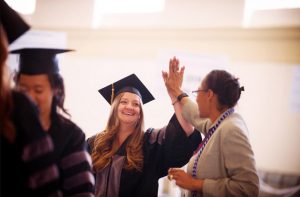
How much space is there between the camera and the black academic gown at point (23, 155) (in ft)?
3.51

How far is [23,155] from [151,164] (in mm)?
712

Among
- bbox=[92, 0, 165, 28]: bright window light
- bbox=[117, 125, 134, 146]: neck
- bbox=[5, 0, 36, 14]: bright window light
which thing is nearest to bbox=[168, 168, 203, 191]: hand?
bbox=[117, 125, 134, 146]: neck

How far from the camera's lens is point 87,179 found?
4.68 feet

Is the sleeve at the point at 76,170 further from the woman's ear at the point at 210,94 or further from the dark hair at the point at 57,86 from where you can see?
the woman's ear at the point at 210,94

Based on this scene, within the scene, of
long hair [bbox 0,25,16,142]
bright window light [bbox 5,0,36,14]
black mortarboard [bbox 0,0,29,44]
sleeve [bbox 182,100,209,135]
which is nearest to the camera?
long hair [bbox 0,25,16,142]

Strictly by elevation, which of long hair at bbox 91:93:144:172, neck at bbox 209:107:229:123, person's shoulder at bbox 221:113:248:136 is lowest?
long hair at bbox 91:93:144:172

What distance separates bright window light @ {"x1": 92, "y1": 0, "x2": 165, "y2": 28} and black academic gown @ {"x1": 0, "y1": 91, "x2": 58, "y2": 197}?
865 millimetres

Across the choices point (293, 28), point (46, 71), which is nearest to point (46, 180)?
point (46, 71)

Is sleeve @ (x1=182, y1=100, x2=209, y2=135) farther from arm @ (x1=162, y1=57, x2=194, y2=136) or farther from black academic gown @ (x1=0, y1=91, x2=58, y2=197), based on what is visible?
black academic gown @ (x1=0, y1=91, x2=58, y2=197)

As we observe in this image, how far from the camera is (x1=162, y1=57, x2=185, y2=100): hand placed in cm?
164

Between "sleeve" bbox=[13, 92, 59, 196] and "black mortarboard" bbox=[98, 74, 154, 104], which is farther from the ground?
"black mortarboard" bbox=[98, 74, 154, 104]

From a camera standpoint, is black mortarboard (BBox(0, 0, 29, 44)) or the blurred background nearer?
black mortarboard (BBox(0, 0, 29, 44))

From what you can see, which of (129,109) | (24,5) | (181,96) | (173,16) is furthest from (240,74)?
(24,5)

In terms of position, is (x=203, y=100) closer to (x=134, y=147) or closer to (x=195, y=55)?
(x=195, y=55)
